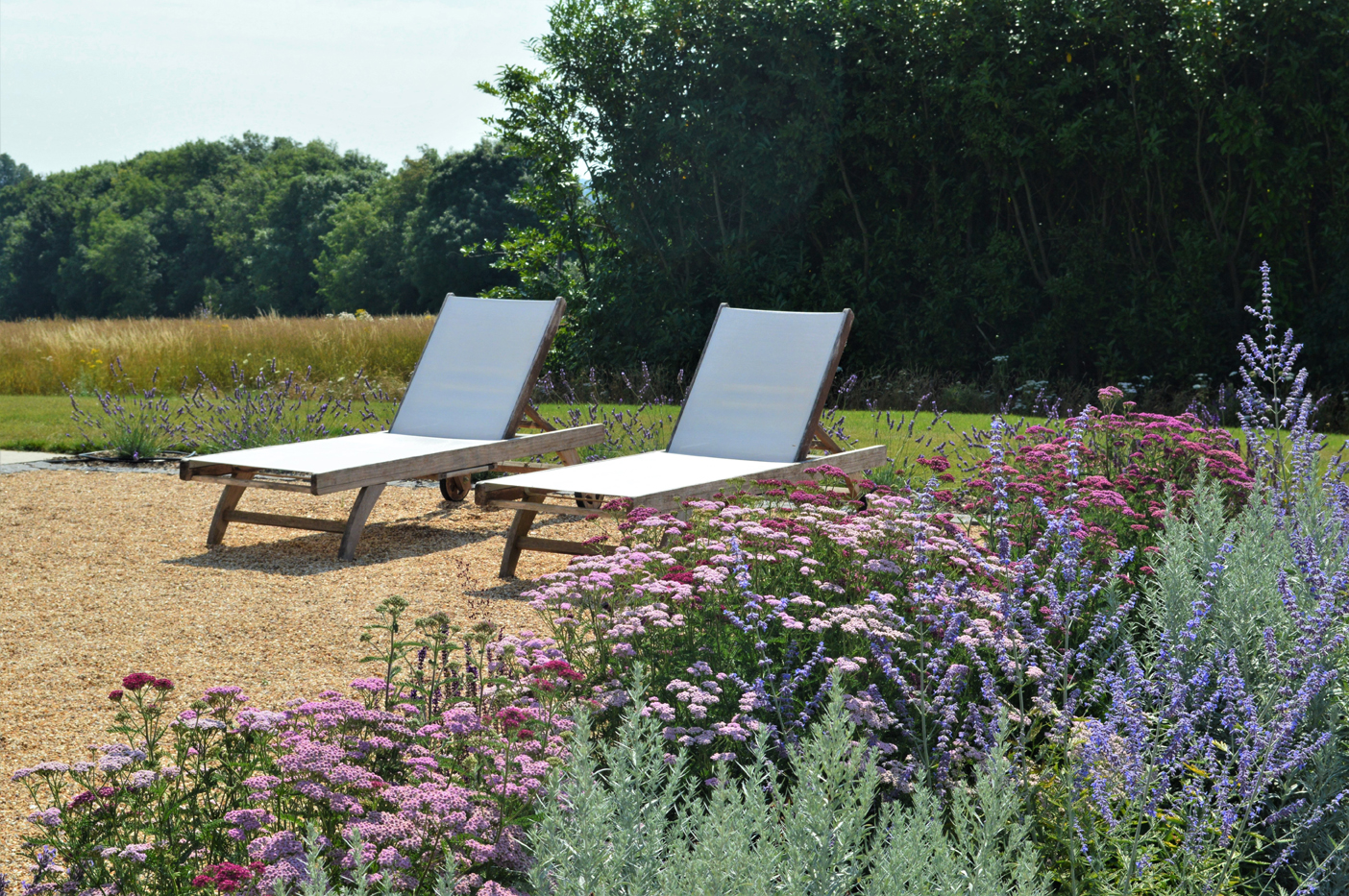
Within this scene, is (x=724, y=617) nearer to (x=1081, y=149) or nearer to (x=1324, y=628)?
(x=1324, y=628)

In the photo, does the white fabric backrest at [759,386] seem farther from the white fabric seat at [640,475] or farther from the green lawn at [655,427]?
the green lawn at [655,427]

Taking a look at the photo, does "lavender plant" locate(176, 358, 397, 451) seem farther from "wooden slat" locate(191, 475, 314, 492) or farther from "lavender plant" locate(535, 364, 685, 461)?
"wooden slat" locate(191, 475, 314, 492)

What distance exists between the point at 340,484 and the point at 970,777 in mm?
3602

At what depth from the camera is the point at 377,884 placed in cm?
221

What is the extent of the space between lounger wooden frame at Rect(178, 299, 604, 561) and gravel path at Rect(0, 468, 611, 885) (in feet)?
0.59

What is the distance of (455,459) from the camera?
6.25 metres

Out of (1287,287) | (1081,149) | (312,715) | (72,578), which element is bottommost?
(72,578)

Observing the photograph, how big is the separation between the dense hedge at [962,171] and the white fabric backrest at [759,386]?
5.39 m

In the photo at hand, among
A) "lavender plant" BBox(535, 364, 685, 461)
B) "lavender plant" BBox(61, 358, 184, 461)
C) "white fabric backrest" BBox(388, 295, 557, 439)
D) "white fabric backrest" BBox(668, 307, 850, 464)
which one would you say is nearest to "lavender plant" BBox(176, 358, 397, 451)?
"lavender plant" BBox(61, 358, 184, 461)

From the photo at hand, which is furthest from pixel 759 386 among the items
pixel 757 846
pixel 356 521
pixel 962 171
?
pixel 962 171

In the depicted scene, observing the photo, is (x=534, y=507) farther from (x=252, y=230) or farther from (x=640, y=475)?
(x=252, y=230)

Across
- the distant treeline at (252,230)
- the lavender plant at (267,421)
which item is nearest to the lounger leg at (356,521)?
the lavender plant at (267,421)

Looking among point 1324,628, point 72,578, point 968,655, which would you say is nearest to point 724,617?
point 968,655

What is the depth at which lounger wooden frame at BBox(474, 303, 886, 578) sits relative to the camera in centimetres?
507
